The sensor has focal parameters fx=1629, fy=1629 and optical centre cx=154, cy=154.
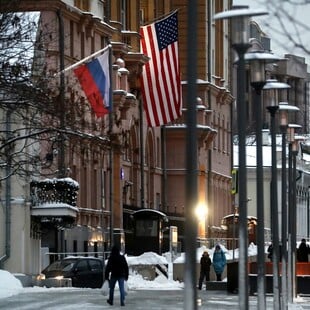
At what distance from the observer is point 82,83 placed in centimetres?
4875

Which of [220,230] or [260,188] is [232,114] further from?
[260,188]

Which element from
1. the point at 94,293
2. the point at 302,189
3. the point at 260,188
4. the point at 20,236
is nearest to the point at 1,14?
the point at 260,188

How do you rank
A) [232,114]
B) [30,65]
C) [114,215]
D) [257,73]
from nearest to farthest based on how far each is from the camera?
[257,73]
[30,65]
[114,215]
[232,114]

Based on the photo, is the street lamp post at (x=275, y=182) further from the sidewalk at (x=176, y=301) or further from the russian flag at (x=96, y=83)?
the russian flag at (x=96, y=83)

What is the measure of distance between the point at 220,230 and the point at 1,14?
62602 millimetres

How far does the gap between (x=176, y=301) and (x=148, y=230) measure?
84.6ft

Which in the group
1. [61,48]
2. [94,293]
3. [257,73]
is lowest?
[94,293]

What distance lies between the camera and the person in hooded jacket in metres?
43.8

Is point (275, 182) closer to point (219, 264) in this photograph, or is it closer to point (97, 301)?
point (97, 301)

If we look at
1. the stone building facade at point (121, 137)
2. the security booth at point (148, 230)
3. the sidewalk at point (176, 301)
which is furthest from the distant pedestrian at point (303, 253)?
the sidewalk at point (176, 301)

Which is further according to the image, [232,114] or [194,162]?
[232,114]

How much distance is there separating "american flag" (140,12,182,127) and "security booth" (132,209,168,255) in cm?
844

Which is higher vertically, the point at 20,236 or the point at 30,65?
the point at 30,65

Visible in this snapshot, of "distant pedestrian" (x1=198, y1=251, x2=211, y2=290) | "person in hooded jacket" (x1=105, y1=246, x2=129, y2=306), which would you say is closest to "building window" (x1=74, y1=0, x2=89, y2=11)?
"distant pedestrian" (x1=198, y1=251, x2=211, y2=290)
